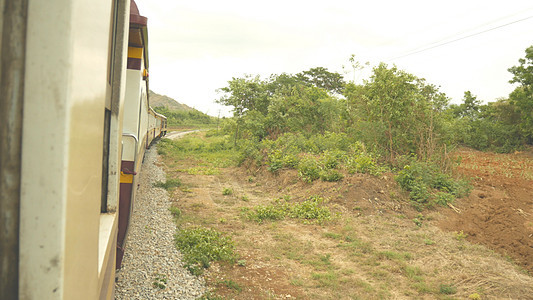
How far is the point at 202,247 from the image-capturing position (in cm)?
523

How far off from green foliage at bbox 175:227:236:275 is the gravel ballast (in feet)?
0.37

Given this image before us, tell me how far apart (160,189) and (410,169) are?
629 cm

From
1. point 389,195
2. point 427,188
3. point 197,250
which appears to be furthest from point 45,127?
point 427,188

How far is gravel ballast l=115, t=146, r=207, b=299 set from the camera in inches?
152

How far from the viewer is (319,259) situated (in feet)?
18.0

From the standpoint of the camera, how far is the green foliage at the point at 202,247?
15.7 ft

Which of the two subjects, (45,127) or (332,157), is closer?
(45,127)

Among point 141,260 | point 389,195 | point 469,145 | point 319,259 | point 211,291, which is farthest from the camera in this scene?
point 469,145

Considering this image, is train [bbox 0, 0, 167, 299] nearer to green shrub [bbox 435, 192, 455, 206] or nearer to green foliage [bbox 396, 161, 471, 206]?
green foliage [bbox 396, 161, 471, 206]

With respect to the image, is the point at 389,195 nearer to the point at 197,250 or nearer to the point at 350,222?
the point at 350,222

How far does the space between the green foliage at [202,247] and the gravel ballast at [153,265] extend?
11 cm

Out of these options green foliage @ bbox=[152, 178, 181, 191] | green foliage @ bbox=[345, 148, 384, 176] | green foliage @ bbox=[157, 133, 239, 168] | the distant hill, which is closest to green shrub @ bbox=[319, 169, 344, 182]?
green foliage @ bbox=[345, 148, 384, 176]

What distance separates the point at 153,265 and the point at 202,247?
2.88ft

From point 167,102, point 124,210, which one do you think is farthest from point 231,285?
point 167,102
